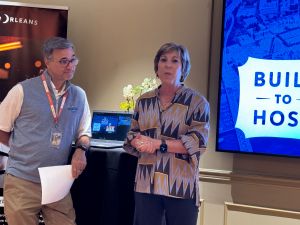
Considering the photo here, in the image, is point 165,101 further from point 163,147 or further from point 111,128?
point 111,128

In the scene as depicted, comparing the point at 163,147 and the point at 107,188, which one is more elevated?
→ the point at 163,147

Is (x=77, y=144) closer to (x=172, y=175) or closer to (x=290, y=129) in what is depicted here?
(x=172, y=175)

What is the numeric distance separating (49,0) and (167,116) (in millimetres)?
2097

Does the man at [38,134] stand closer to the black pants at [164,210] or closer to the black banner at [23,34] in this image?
the black pants at [164,210]

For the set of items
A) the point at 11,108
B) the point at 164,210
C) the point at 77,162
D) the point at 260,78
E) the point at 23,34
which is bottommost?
the point at 164,210

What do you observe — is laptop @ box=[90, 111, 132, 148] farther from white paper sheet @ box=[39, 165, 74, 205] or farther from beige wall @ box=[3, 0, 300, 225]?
beige wall @ box=[3, 0, 300, 225]

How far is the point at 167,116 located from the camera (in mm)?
1965

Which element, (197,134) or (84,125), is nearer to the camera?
(197,134)

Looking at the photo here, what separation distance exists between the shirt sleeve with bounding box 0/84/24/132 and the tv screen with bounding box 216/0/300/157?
143cm

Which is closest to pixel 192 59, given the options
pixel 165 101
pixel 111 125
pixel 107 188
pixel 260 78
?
pixel 260 78

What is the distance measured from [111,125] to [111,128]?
0.02m

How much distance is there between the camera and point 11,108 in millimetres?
2061

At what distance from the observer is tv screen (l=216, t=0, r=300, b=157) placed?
269 cm

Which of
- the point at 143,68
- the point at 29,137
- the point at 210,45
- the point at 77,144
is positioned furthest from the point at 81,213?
the point at 210,45
